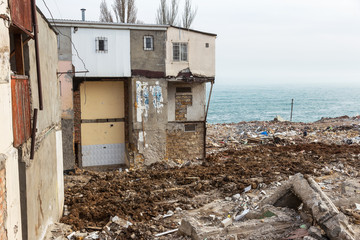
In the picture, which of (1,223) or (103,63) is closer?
(1,223)

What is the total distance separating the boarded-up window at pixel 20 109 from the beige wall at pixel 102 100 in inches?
462

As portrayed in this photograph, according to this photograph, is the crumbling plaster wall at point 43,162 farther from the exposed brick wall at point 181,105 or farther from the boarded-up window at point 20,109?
the exposed brick wall at point 181,105

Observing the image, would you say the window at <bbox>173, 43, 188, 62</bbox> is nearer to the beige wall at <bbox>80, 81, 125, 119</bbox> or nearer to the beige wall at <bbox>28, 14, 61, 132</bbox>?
the beige wall at <bbox>80, 81, 125, 119</bbox>

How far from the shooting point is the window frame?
16109mm

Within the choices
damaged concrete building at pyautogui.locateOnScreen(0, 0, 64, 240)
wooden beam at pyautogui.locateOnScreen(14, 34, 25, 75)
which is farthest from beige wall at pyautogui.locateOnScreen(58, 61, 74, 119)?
wooden beam at pyautogui.locateOnScreen(14, 34, 25, 75)

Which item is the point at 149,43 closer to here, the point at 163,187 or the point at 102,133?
the point at 102,133

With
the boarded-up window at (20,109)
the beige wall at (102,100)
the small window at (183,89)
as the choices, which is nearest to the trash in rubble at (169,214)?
the boarded-up window at (20,109)

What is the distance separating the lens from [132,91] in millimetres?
15766

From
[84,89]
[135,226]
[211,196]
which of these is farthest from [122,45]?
[135,226]

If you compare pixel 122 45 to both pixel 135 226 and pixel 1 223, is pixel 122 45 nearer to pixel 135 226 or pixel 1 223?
pixel 135 226

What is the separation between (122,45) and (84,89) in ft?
9.44

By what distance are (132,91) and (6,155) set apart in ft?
39.9

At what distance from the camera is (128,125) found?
56.1ft

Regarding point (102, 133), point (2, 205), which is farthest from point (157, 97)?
point (2, 205)
